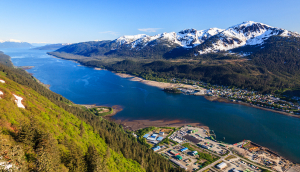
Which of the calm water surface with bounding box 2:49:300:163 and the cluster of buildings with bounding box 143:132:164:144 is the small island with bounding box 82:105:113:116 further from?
the cluster of buildings with bounding box 143:132:164:144

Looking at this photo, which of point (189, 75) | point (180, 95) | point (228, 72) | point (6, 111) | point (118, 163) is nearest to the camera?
point (6, 111)

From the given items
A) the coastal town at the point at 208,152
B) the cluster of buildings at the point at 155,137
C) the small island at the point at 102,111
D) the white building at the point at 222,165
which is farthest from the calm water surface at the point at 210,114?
the white building at the point at 222,165

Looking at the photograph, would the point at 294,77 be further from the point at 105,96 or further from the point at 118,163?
the point at 118,163

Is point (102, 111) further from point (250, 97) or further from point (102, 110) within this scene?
point (250, 97)

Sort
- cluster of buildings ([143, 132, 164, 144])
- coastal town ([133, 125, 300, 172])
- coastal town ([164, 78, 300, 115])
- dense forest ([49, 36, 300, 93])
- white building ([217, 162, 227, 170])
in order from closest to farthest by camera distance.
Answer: white building ([217, 162, 227, 170]) → coastal town ([133, 125, 300, 172]) → cluster of buildings ([143, 132, 164, 144]) → coastal town ([164, 78, 300, 115]) → dense forest ([49, 36, 300, 93])

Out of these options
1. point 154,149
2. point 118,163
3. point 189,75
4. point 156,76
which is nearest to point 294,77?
point 189,75

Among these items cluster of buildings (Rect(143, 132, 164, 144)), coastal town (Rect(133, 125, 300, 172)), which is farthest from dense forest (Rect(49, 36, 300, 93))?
cluster of buildings (Rect(143, 132, 164, 144))

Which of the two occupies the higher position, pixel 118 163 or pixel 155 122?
pixel 118 163

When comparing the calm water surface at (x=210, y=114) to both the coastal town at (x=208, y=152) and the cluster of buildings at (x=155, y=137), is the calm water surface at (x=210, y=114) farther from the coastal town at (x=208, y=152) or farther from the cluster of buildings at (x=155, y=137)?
the cluster of buildings at (x=155, y=137)
